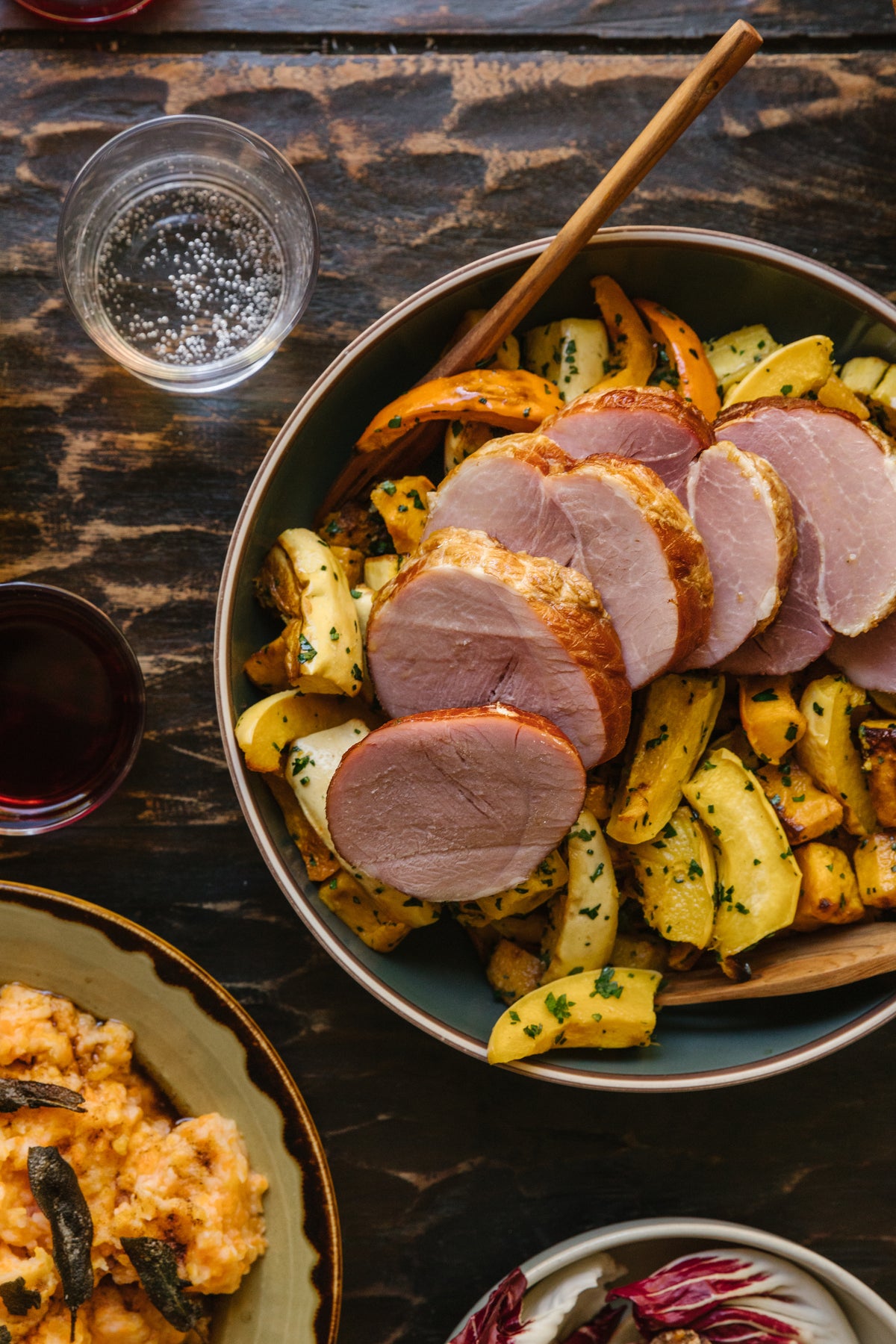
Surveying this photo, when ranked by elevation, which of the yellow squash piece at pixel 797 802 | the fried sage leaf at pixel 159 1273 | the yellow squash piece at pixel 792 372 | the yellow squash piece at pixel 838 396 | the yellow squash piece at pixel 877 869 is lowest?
the fried sage leaf at pixel 159 1273

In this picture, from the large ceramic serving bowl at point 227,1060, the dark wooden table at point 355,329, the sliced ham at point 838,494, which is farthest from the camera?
the dark wooden table at point 355,329

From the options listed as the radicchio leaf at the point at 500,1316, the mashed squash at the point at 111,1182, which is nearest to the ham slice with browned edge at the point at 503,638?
the mashed squash at the point at 111,1182

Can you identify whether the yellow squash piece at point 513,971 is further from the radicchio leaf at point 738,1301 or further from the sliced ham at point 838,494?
the sliced ham at point 838,494

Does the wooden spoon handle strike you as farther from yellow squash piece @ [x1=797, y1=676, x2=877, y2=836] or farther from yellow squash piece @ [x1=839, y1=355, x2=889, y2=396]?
yellow squash piece @ [x1=797, y1=676, x2=877, y2=836]

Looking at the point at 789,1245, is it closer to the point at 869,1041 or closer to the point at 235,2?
the point at 869,1041

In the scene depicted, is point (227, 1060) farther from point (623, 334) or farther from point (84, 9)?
point (84, 9)

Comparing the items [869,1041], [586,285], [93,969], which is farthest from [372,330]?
[869,1041]
